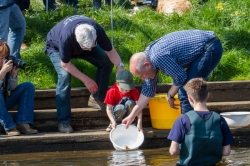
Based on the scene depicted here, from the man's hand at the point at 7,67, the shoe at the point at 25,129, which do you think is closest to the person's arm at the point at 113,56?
the man's hand at the point at 7,67

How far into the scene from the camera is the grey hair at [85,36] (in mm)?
6305

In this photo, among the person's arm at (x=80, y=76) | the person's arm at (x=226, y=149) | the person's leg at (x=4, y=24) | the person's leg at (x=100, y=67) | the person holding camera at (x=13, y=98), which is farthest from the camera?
the person's leg at (x=4, y=24)

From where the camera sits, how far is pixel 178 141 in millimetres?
4582

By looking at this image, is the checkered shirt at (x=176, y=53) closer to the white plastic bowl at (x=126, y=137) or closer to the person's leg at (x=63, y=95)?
the white plastic bowl at (x=126, y=137)

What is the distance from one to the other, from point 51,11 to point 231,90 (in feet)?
10.4

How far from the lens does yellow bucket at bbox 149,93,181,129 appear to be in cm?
692

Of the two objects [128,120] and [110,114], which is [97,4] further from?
[128,120]

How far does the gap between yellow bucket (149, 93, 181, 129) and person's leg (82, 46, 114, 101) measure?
0.58m

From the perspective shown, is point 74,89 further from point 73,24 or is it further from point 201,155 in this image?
point 201,155

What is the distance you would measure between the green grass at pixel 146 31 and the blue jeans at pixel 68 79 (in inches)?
21.5

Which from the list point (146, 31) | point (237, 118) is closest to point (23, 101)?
point (237, 118)

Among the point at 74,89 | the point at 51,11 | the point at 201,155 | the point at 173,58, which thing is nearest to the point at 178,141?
the point at 201,155

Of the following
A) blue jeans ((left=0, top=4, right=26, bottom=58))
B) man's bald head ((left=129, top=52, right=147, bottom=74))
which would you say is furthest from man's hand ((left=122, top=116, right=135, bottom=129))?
blue jeans ((left=0, top=4, right=26, bottom=58))

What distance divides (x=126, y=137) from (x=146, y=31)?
95.9 inches
